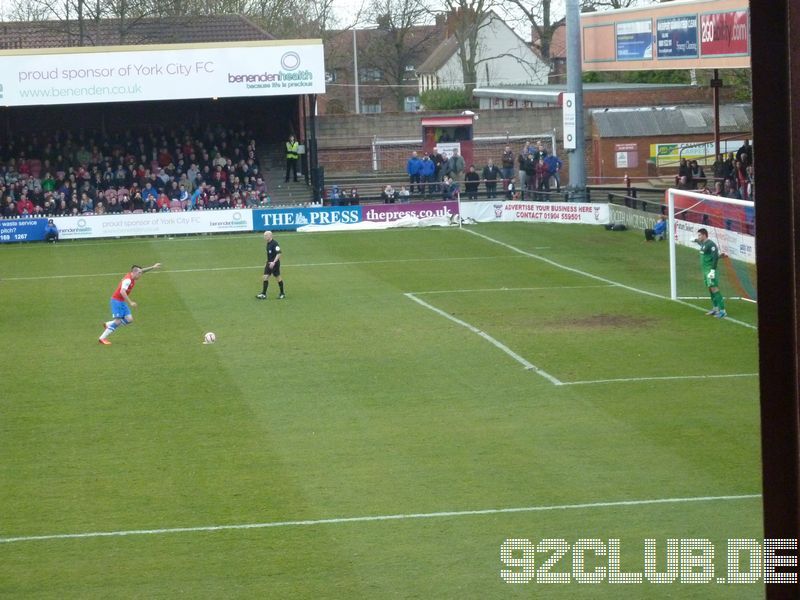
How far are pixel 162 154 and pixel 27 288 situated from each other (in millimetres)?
18078

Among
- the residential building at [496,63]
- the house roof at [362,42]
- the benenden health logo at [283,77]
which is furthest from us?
the residential building at [496,63]

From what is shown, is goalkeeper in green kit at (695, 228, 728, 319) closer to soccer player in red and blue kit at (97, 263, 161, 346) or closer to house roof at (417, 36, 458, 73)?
soccer player in red and blue kit at (97, 263, 161, 346)

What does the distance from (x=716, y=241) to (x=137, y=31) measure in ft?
140

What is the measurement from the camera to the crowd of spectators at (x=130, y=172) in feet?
139

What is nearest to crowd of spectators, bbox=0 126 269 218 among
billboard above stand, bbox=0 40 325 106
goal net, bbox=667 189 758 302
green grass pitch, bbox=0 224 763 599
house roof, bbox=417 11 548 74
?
billboard above stand, bbox=0 40 325 106

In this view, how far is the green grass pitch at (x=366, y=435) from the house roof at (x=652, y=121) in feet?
83.3

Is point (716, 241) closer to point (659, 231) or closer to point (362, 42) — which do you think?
point (659, 231)

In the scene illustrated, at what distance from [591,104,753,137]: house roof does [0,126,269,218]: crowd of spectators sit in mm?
16612

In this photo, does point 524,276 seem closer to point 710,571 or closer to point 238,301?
point 238,301

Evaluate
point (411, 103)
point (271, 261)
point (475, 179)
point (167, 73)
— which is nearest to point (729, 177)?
point (475, 179)

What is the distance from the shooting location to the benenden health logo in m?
43.8

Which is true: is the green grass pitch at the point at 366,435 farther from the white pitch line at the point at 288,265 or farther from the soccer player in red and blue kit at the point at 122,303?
the white pitch line at the point at 288,265

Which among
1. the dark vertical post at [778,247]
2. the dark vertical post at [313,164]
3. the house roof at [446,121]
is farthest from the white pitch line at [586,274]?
the dark vertical post at [778,247]

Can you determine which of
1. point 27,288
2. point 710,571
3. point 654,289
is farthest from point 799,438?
point 27,288
